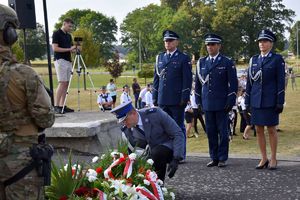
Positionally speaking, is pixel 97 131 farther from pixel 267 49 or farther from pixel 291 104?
pixel 291 104

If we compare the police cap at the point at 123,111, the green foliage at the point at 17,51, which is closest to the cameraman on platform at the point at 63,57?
the green foliage at the point at 17,51

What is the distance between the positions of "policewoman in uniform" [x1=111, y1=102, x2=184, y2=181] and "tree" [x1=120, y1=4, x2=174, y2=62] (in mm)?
74122

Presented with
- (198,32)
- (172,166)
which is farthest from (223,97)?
(198,32)

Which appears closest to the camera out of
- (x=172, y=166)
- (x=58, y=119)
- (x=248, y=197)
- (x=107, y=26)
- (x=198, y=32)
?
(x=172, y=166)

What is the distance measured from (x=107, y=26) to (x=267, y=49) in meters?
90.9

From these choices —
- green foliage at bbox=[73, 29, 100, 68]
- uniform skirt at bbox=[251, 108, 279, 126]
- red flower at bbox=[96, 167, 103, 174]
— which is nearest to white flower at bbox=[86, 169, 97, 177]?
red flower at bbox=[96, 167, 103, 174]

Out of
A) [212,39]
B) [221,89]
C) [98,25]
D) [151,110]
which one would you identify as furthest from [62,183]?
[98,25]

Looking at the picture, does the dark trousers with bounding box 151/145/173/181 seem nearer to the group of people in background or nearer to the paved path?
the paved path

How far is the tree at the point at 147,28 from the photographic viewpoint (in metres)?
81.6

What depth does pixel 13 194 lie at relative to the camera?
10.7ft

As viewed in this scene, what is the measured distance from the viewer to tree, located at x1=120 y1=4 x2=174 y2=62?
81.6m

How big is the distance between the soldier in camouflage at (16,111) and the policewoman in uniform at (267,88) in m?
4.37

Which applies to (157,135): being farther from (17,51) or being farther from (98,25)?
(98,25)

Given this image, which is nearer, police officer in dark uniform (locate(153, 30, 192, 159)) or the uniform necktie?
the uniform necktie
